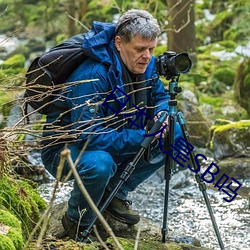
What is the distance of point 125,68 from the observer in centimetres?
349

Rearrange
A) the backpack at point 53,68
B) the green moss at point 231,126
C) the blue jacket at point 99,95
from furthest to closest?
the green moss at point 231,126 < the backpack at point 53,68 < the blue jacket at point 99,95

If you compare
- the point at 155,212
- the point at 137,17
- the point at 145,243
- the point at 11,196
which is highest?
the point at 137,17

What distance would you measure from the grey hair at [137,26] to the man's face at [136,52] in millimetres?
26

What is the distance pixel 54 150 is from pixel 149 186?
284 cm

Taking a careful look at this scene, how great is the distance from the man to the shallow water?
0.95m

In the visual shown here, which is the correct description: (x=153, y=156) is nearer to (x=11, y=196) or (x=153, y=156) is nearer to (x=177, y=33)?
(x=11, y=196)

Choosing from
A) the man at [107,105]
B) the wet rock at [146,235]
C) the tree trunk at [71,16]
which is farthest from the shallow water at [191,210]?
the tree trunk at [71,16]

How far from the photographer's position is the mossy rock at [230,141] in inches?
270

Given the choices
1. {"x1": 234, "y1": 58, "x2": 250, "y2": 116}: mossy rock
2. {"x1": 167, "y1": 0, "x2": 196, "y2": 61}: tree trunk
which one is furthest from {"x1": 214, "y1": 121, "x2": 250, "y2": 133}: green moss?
{"x1": 167, "y1": 0, "x2": 196, "y2": 61}: tree trunk

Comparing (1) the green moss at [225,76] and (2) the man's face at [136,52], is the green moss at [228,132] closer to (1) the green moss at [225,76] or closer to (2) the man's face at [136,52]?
(2) the man's face at [136,52]

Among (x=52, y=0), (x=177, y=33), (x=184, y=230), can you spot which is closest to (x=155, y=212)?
(x=184, y=230)

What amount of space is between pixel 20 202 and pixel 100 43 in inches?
39.6

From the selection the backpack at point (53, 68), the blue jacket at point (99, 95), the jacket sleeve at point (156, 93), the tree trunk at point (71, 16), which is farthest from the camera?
the tree trunk at point (71, 16)

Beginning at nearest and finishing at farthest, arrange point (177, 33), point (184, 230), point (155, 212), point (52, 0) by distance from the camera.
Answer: point (184, 230)
point (155, 212)
point (177, 33)
point (52, 0)
